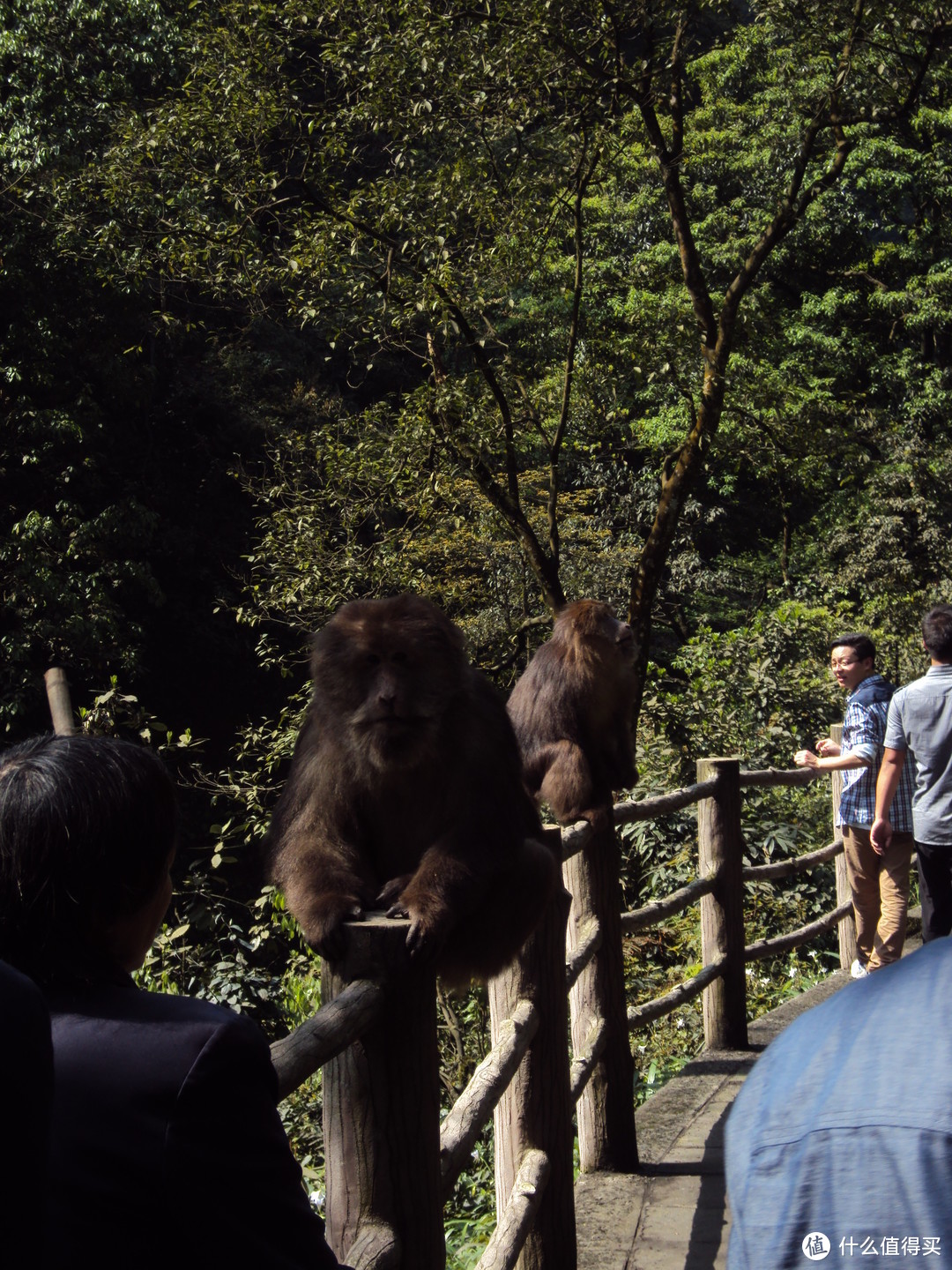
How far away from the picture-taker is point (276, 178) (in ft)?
23.3

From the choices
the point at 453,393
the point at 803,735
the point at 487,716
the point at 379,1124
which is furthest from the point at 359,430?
the point at 379,1124

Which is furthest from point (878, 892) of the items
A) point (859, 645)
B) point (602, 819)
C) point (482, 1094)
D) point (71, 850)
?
point (71, 850)

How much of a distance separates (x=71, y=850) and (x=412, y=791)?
6.20 feet

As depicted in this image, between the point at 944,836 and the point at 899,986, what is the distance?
14.5 feet

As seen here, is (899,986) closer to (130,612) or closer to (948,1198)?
(948,1198)

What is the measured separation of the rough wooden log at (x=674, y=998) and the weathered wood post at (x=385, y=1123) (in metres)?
2.48

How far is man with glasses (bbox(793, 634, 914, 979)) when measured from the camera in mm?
5508

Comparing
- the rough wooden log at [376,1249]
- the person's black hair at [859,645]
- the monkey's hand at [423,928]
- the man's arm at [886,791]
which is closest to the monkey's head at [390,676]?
the monkey's hand at [423,928]

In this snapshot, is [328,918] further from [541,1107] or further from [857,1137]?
[857,1137]

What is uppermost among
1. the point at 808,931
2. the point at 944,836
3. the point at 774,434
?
the point at 774,434

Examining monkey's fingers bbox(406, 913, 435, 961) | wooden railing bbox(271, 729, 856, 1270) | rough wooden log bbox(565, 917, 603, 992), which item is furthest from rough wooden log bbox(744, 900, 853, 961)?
monkey's fingers bbox(406, 913, 435, 961)

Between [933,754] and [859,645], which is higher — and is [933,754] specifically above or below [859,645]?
below

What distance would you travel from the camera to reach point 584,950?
3826 millimetres

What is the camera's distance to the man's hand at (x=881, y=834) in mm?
5359
